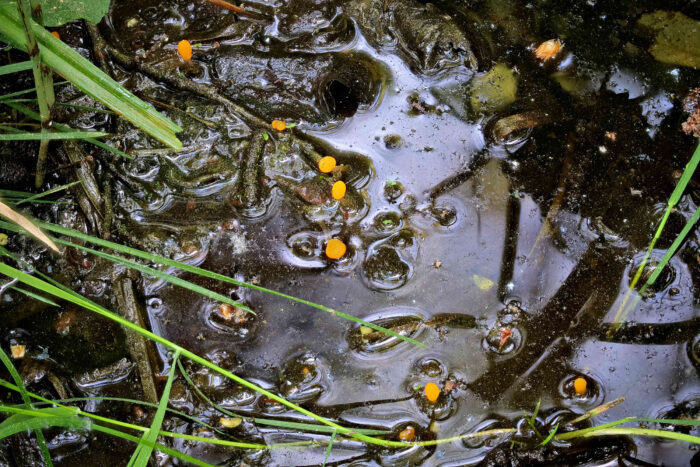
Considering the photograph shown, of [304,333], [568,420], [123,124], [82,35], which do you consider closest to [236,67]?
[123,124]

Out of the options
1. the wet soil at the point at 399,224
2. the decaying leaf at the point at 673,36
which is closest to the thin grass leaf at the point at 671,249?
the wet soil at the point at 399,224

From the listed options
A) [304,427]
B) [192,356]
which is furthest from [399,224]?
[192,356]

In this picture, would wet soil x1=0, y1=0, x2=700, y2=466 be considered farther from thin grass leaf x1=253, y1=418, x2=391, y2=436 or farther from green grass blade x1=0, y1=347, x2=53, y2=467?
green grass blade x1=0, y1=347, x2=53, y2=467

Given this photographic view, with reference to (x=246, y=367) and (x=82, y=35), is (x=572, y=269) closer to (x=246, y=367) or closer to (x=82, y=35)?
(x=246, y=367)

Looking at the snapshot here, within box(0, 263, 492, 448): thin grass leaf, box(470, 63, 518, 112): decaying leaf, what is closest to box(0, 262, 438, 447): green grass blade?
box(0, 263, 492, 448): thin grass leaf

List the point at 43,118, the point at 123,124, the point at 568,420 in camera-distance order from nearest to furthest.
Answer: the point at 43,118 < the point at 568,420 < the point at 123,124

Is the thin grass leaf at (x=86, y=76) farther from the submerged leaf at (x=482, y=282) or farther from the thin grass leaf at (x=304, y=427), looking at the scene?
the submerged leaf at (x=482, y=282)
